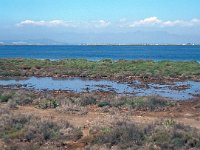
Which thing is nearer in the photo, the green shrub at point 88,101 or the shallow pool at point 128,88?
the green shrub at point 88,101

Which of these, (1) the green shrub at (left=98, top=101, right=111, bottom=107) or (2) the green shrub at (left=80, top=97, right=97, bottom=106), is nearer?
(1) the green shrub at (left=98, top=101, right=111, bottom=107)

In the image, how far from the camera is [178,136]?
14.7m

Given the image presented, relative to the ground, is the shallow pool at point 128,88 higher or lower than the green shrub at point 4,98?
lower

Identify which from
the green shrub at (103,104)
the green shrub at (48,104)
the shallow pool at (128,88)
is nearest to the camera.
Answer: the green shrub at (48,104)

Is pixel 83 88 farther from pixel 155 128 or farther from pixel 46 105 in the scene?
pixel 155 128

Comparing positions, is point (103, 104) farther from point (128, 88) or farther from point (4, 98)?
point (128, 88)

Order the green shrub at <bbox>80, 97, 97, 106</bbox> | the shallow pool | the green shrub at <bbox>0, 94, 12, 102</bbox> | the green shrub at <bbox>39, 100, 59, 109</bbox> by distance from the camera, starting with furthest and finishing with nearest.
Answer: the shallow pool → the green shrub at <bbox>0, 94, 12, 102</bbox> → the green shrub at <bbox>80, 97, 97, 106</bbox> → the green shrub at <bbox>39, 100, 59, 109</bbox>

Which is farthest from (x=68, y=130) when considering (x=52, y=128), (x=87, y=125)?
(x=87, y=125)

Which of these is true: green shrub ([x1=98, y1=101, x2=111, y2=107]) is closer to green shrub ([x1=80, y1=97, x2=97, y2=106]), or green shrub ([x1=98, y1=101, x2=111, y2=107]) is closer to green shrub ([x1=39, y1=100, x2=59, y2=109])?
green shrub ([x1=80, y1=97, x2=97, y2=106])

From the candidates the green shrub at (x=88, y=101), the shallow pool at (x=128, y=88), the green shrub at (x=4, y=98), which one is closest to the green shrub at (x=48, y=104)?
A: the green shrub at (x=88, y=101)

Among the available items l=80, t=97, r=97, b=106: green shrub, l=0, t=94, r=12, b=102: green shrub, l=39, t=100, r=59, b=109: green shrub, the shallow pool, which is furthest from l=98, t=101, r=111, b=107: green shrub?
the shallow pool

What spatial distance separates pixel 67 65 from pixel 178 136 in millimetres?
43584

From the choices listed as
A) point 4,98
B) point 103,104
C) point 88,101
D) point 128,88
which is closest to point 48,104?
point 88,101

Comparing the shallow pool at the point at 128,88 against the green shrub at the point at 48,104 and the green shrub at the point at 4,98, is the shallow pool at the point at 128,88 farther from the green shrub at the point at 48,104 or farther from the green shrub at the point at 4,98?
the green shrub at the point at 48,104
